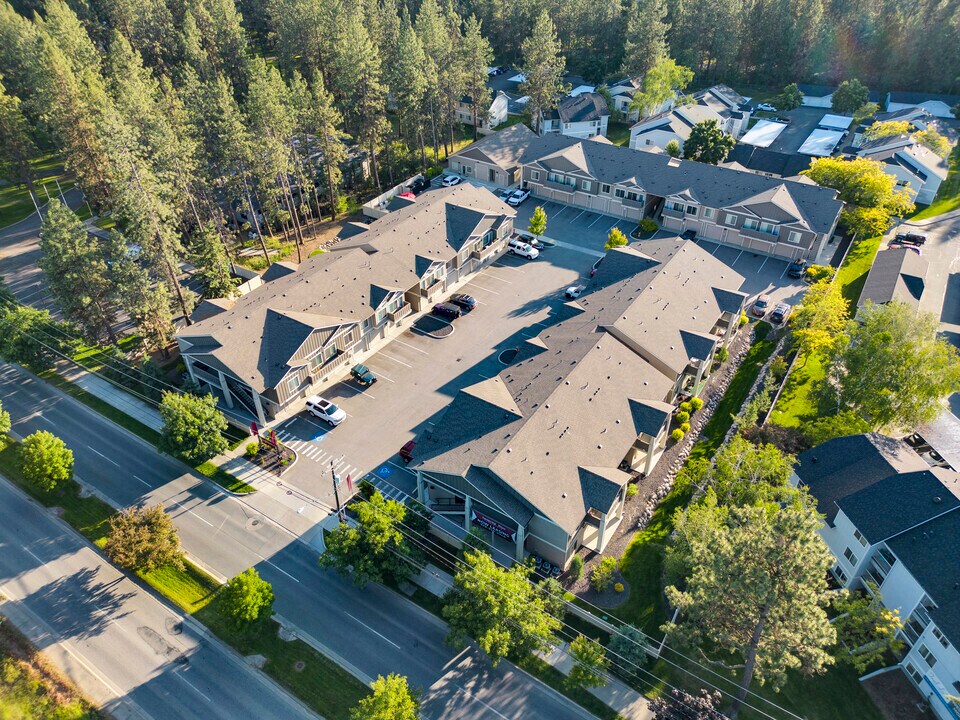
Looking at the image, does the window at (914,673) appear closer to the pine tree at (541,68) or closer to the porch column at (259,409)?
the porch column at (259,409)

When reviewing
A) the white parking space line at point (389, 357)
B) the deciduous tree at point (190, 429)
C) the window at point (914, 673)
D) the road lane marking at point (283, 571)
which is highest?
the deciduous tree at point (190, 429)

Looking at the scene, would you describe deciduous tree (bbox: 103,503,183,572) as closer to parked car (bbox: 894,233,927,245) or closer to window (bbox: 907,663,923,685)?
window (bbox: 907,663,923,685)

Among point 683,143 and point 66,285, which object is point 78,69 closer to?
point 66,285

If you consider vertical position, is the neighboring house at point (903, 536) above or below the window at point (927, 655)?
above

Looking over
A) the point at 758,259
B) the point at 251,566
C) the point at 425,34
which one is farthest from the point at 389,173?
the point at 251,566

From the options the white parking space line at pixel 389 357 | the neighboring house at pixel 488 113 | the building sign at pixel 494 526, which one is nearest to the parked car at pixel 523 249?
the white parking space line at pixel 389 357

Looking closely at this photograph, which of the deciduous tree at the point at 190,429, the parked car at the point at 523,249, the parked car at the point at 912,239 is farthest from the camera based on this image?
the parked car at the point at 912,239

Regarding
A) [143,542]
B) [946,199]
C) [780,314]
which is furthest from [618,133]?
[143,542]
